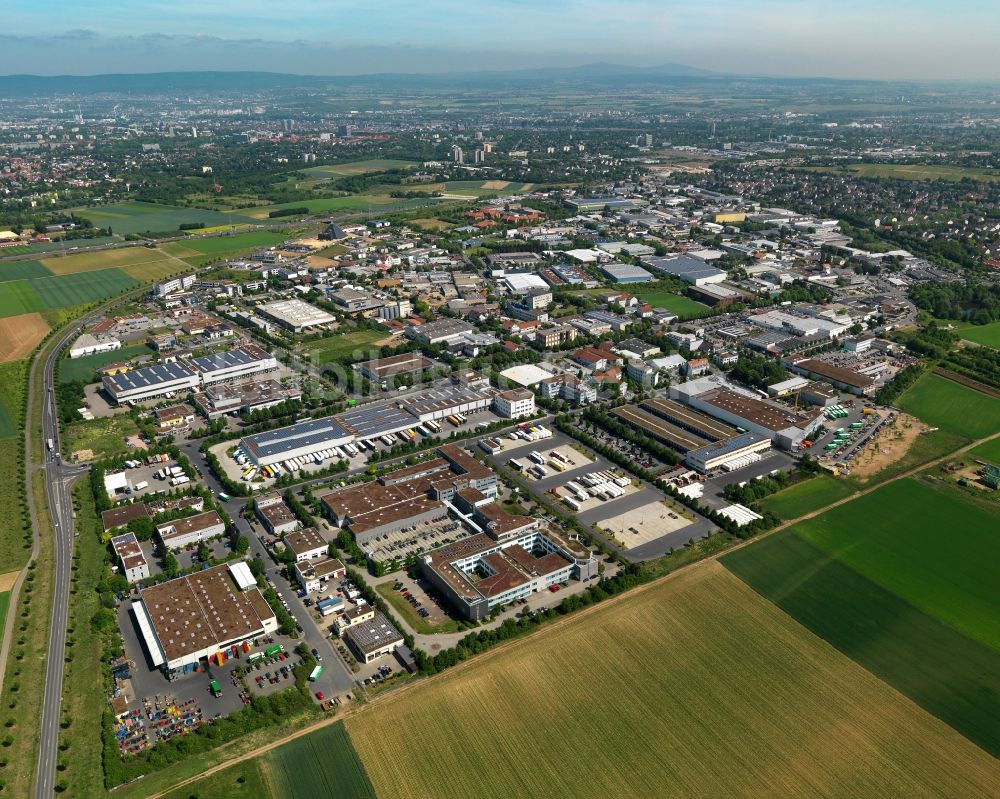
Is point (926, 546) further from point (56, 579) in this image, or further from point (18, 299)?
point (18, 299)

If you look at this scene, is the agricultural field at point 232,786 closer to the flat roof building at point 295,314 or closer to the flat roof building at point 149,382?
the flat roof building at point 149,382

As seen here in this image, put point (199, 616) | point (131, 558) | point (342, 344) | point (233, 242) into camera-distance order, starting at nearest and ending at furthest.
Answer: point (199, 616) < point (131, 558) < point (342, 344) < point (233, 242)

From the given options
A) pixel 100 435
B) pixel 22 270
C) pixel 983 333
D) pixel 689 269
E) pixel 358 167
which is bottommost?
pixel 100 435

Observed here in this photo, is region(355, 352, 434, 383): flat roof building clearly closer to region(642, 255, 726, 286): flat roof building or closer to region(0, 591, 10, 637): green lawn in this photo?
region(0, 591, 10, 637): green lawn

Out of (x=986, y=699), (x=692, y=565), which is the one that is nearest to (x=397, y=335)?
(x=692, y=565)

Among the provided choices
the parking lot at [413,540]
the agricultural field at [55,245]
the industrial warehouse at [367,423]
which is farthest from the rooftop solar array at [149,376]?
the agricultural field at [55,245]

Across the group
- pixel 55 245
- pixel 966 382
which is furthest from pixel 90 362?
pixel 966 382

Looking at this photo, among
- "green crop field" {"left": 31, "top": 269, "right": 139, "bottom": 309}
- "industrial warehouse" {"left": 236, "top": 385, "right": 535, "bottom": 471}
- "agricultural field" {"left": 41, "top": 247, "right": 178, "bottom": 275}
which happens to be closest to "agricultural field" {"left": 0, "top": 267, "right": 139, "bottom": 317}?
"green crop field" {"left": 31, "top": 269, "right": 139, "bottom": 309}

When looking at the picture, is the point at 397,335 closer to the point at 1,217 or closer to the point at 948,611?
the point at 948,611
